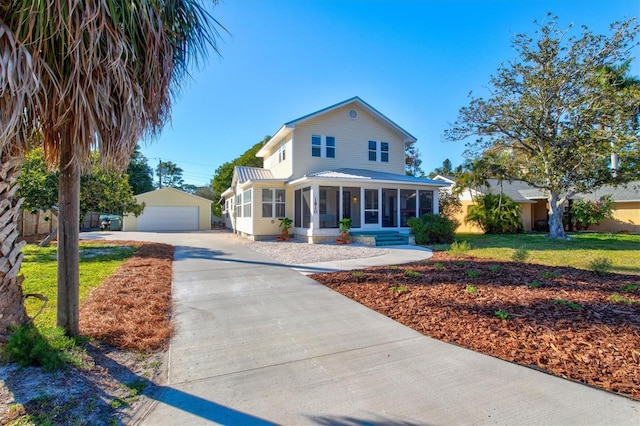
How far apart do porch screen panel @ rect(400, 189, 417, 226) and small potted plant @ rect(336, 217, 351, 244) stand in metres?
3.76

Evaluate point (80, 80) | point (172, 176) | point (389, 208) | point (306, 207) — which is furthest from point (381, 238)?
point (172, 176)

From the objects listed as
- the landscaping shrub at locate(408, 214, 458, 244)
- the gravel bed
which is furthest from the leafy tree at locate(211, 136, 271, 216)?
the gravel bed

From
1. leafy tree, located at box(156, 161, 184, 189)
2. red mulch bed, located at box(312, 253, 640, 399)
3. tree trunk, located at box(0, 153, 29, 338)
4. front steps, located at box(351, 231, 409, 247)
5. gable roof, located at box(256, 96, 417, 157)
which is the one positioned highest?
leafy tree, located at box(156, 161, 184, 189)

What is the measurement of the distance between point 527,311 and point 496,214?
1777cm

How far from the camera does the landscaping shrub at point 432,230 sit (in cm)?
1417

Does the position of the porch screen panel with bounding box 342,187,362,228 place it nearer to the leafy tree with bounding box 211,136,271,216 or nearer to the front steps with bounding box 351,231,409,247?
the front steps with bounding box 351,231,409,247

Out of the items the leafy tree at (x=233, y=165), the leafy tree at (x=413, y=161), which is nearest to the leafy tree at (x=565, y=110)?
the leafy tree at (x=413, y=161)

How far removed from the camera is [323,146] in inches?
672

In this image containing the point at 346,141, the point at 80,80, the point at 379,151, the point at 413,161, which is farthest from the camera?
the point at 413,161

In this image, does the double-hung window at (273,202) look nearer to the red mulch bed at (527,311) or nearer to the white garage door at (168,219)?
the red mulch bed at (527,311)

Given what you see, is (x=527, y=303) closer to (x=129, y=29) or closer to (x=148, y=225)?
(x=129, y=29)

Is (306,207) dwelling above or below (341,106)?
below

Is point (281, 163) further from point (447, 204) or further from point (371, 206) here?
point (447, 204)

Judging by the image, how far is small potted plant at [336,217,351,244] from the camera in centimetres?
1403
